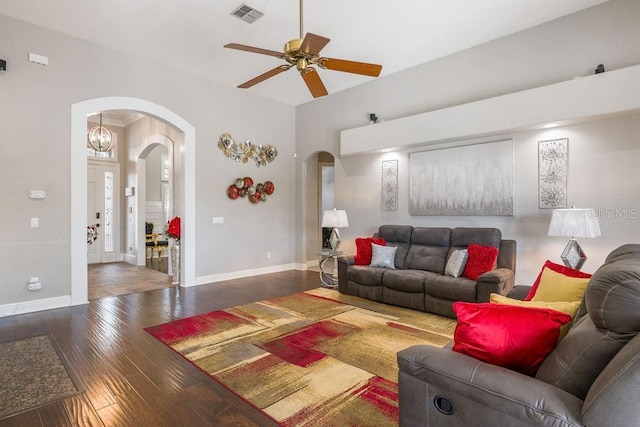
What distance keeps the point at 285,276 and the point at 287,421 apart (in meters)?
4.59

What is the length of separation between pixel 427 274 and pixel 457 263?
1.30 ft

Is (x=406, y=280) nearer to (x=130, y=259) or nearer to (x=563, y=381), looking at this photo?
(x=563, y=381)

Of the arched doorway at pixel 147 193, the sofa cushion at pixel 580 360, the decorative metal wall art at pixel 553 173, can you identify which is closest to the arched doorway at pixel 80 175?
the arched doorway at pixel 147 193

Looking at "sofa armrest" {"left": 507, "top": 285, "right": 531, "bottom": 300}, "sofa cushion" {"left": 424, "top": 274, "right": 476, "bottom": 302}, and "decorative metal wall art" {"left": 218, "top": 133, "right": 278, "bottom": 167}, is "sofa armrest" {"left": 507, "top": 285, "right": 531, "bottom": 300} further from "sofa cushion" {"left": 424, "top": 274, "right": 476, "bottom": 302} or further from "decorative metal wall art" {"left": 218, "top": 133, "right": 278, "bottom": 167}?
"decorative metal wall art" {"left": 218, "top": 133, "right": 278, "bottom": 167}

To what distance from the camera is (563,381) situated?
4.22ft

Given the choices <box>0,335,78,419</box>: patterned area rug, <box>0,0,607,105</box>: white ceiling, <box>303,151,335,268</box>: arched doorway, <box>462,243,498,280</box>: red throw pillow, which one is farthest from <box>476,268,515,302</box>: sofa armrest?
<box>303,151,335,268</box>: arched doorway

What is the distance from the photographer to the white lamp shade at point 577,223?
3.51 m

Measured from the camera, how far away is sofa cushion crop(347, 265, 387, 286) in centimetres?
475

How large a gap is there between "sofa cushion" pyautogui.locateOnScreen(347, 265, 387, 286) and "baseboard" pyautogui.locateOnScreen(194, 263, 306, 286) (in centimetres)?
237

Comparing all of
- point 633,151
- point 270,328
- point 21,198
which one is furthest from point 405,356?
point 21,198

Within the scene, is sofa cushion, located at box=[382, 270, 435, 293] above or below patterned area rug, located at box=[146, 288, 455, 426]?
above

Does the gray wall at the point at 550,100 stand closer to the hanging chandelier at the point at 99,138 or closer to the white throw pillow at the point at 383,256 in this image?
the white throw pillow at the point at 383,256

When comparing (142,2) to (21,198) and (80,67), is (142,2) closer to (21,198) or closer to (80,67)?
(80,67)

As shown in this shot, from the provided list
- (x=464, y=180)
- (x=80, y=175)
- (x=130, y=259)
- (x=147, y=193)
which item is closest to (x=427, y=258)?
(x=464, y=180)
